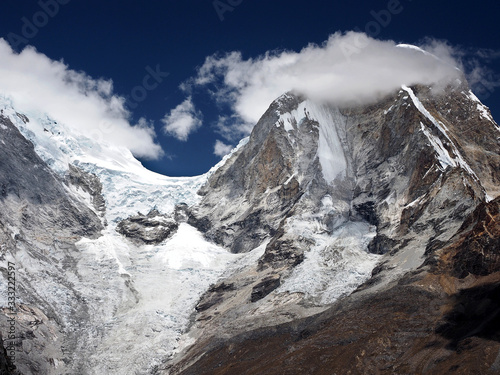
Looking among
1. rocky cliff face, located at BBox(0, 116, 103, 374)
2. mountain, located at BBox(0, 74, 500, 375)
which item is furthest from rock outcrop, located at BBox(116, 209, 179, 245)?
rocky cliff face, located at BBox(0, 116, 103, 374)

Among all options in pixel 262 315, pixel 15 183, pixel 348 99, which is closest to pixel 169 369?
pixel 262 315

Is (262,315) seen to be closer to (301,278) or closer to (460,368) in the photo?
(301,278)

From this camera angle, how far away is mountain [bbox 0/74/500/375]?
5572 centimetres

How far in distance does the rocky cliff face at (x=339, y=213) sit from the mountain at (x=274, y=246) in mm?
367

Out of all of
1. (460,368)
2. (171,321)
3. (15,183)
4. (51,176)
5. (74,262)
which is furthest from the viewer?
(51,176)

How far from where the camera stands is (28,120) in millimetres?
132750

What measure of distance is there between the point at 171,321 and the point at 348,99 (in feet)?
237

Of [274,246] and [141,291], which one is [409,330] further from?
[141,291]

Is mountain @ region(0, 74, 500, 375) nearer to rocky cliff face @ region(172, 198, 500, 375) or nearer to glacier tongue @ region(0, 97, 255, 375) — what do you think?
rocky cliff face @ region(172, 198, 500, 375)

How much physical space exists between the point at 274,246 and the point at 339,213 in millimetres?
15395

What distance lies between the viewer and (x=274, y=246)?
9500 cm

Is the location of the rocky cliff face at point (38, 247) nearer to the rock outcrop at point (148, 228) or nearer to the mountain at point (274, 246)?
the mountain at point (274, 246)

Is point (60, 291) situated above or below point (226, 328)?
above

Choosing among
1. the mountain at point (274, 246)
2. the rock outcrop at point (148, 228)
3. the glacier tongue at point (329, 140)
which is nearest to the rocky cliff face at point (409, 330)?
the mountain at point (274, 246)
